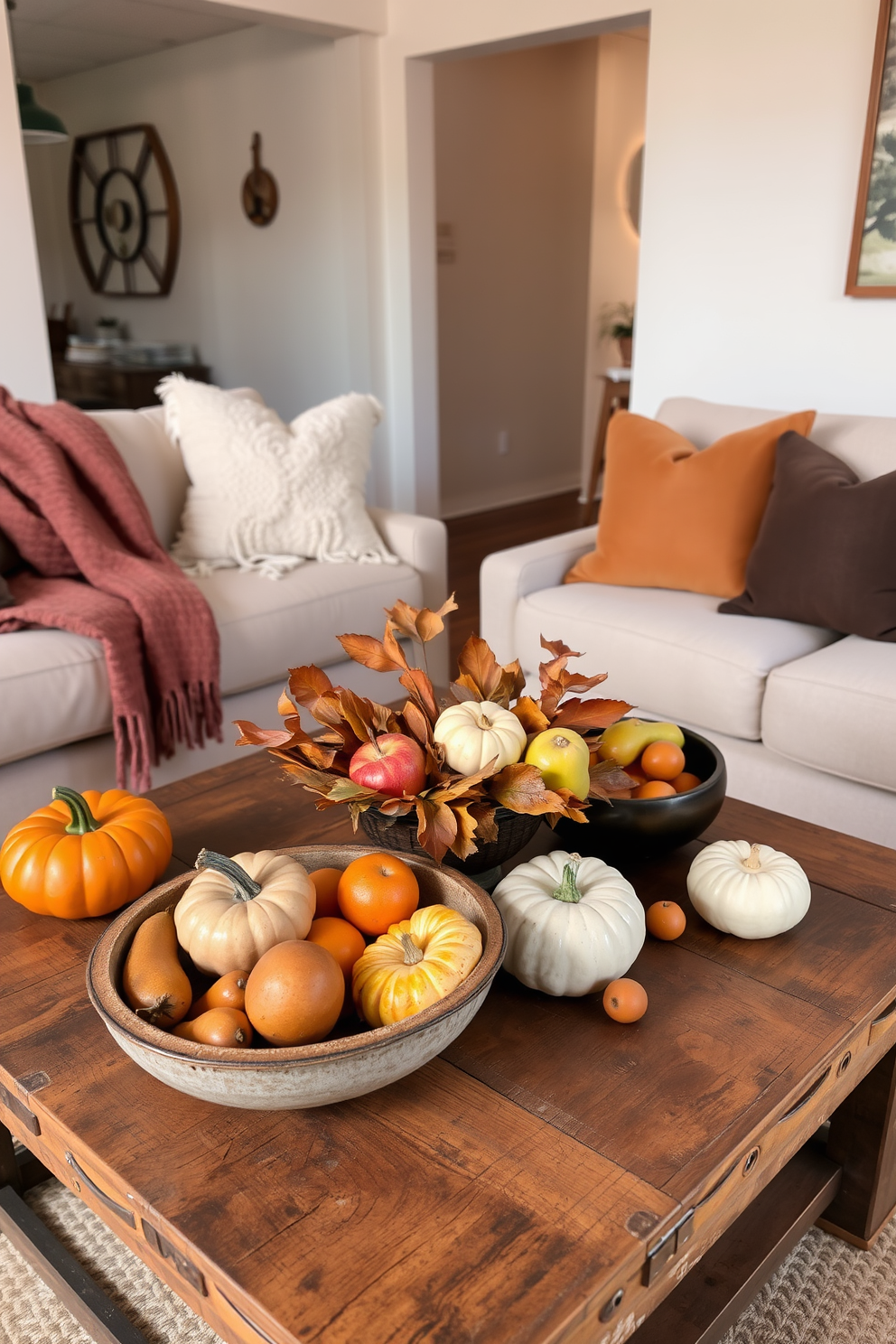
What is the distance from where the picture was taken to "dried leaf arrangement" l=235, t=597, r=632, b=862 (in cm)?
102

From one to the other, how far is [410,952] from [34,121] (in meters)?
4.31

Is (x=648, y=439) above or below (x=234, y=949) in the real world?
above

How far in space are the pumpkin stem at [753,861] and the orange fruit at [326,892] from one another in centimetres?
43

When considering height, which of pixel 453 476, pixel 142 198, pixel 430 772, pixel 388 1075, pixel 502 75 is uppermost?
pixel 502 75

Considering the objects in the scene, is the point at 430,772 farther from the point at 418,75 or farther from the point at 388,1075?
the point at 418,75

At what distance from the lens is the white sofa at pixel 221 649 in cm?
202

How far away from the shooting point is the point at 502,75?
521 cm

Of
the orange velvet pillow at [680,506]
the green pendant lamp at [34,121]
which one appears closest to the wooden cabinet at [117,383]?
the green pendant lamp at [34,121]

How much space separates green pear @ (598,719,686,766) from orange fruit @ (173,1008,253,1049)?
1.89 ft

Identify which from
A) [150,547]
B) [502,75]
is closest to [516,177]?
[502,75]

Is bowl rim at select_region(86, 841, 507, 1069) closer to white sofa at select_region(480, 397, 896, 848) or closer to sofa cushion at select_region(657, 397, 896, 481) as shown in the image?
white sofa at select_region(480, 397, 896, 848)

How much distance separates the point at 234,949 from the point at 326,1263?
27cm

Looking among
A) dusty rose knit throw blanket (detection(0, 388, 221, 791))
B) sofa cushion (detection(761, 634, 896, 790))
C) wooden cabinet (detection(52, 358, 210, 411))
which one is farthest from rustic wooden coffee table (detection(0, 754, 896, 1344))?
wooden cabinet (detection(52, 358, 210, 411))

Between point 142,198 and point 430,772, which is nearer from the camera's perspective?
point 430,772
